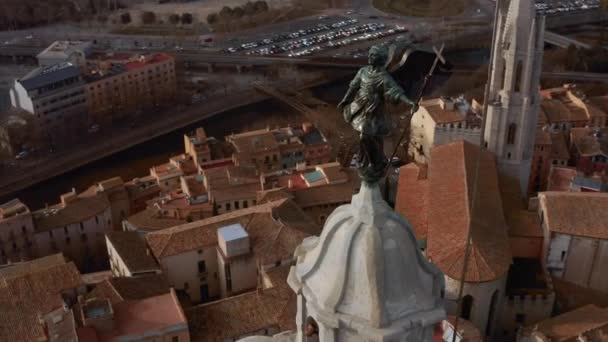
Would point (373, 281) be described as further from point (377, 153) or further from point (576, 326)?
point (576, 326)

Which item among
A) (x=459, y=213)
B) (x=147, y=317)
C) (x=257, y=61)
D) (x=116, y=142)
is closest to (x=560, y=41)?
(x=257, y=61)

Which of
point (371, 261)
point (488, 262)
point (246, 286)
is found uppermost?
point (371, 261)

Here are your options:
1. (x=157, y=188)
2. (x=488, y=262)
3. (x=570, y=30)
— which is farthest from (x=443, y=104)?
(x=570, y=30)

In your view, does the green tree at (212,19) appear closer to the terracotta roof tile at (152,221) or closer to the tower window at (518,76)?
the terracotta roof tile at (152,221)

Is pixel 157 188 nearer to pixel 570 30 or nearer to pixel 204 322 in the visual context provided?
pixel 204 322

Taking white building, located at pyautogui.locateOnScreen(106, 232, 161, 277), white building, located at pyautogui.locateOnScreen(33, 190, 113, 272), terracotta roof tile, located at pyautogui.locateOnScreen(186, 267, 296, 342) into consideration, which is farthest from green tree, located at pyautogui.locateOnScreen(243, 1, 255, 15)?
terracotta roof tile, located at pyautogui.locateOnScreen(186, 267, 296, 342)

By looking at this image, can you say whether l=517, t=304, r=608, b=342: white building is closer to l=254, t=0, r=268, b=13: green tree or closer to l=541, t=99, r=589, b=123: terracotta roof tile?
l=541, t=99, r=589, b=123: terracotta roof tile
